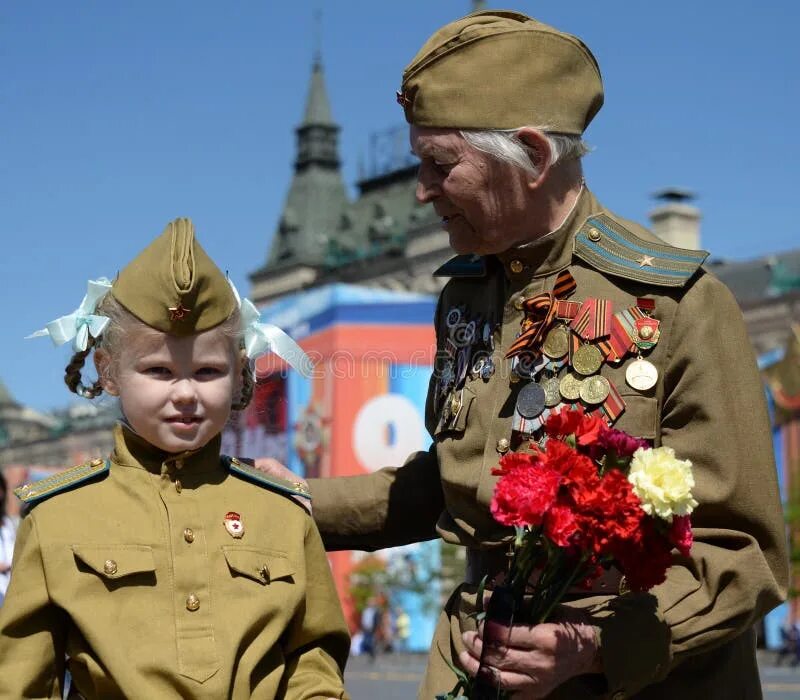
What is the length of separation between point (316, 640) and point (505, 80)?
1.25m

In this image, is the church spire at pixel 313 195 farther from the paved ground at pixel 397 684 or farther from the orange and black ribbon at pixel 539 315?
the orange and black ribbon at pixel 539 315

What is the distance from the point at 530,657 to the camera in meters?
3.09

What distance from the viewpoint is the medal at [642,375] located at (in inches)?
136

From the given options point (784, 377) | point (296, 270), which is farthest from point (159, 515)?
point (296, 270)

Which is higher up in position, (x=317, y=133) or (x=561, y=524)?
(x=317, y=133)

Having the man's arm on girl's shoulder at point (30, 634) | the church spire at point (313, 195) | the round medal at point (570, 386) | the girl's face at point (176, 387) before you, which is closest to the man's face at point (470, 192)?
the round medal at point (570, 386)

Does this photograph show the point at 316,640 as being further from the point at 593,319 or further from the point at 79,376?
the point at 593,319

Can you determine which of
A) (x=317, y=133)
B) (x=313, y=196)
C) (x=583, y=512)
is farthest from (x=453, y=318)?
(x=317, y=133)

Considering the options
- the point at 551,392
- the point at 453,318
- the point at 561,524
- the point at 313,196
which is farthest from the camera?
the point at 313,196

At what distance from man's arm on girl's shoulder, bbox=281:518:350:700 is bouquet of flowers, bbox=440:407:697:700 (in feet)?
1.47

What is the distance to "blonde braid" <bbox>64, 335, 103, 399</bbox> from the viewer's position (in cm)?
375

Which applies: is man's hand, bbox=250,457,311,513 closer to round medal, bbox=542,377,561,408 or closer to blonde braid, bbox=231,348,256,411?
blonde braid, bbox=231,348,256,411

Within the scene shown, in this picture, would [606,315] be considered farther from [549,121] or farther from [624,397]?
[549,121]

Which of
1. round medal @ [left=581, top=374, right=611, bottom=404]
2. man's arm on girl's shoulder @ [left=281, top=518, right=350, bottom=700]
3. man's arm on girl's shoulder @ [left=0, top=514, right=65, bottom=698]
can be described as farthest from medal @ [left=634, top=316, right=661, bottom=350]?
man's arm on girl's shoulder @ [left=0, top=514, right=65, bottom=698]
